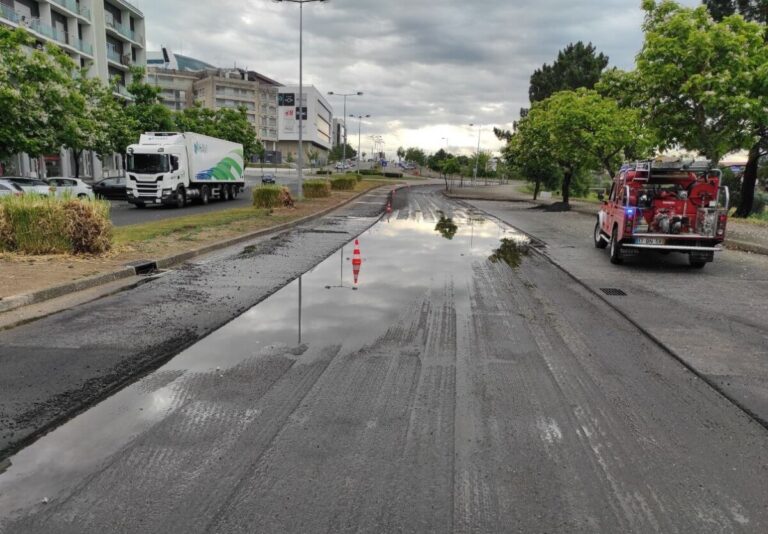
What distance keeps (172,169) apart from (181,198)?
1764 mm

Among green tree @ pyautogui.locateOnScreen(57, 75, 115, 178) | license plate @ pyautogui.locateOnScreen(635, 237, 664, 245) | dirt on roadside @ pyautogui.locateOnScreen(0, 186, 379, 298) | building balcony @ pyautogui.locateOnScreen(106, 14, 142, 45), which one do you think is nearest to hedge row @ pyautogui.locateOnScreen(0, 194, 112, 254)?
dirt on roadside @ pyautogui.locateOnScreen(0, 186, 379, 298)

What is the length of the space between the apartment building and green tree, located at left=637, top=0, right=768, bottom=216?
3775 centimetres

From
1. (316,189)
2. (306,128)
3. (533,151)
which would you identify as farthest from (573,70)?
(306,128)

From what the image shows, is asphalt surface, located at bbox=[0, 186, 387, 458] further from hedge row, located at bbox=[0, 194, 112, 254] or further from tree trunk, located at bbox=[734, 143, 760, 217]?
tree trunk, located at bbox=[734, 143, 760, 217]

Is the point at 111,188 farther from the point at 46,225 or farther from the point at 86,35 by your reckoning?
the point at 86,35

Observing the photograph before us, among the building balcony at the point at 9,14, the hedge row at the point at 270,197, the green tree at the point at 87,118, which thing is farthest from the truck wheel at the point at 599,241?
the building balcony at the point at 9,14

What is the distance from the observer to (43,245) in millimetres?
10164

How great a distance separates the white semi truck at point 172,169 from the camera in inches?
995

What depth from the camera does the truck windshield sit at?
83.2 ft

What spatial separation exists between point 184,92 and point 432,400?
13570 centimetres

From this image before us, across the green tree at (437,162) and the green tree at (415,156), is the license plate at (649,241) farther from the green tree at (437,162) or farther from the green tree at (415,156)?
the green tree at (415,156)

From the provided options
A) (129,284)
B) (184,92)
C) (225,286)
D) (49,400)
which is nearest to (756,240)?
(225,286)

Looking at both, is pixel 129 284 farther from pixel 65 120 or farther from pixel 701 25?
pixel 65 120

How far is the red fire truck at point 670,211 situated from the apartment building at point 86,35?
40247 millimetres
